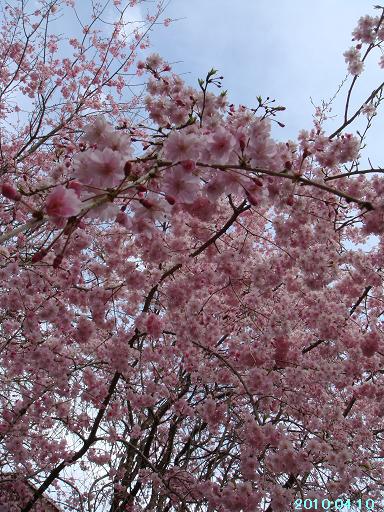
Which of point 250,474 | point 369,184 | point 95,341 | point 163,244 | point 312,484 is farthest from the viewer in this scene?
point 95,341

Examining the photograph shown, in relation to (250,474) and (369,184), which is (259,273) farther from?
(250,474)

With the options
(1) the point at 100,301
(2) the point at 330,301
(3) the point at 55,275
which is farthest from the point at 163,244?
(2) the point at 330,301

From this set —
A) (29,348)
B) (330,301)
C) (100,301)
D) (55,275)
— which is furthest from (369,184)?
(29,348)

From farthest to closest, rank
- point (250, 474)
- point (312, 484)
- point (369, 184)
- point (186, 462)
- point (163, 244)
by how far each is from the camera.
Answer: point (186, 462), point (312, 484), point (369, 184), point (163, 244), point (250, 474)

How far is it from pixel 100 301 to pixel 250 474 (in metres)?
2.15

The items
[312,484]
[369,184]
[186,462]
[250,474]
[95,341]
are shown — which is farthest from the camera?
[186,462]

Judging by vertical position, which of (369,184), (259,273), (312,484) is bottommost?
(312,484)

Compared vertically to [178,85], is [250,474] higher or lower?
lower

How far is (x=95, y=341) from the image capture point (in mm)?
5938

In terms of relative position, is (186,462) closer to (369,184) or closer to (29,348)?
(29,348)

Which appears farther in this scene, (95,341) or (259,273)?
(95,341)

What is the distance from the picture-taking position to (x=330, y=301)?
17.1ft

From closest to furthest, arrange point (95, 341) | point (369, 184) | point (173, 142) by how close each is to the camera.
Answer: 1. point (173, 142)
2. point (369, 184)
3. point (95, 341)

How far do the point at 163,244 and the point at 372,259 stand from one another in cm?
231
